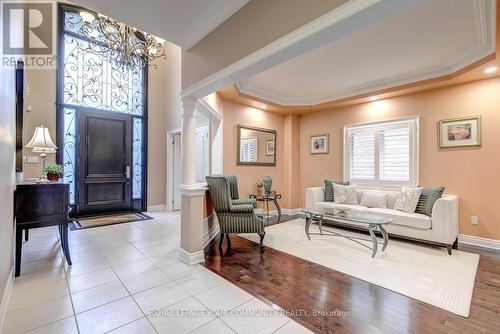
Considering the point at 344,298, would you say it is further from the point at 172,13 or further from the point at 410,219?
the point at 172,13

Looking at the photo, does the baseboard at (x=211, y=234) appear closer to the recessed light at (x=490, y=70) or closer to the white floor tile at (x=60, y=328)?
the white floor tile at (x=60, y=328)

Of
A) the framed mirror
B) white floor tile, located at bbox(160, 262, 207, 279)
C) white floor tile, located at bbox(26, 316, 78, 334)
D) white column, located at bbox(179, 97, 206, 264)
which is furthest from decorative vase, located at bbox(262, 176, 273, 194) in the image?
white floor tile, located at bbox(26, 316, 78, 334)

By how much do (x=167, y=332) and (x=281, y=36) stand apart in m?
2.23

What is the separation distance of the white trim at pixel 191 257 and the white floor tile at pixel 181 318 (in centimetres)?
73

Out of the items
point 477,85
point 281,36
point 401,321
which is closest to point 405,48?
point 477,85

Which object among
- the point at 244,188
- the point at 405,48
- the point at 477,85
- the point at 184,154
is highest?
the point at 405,48

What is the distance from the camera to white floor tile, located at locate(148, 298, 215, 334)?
165 centimetres

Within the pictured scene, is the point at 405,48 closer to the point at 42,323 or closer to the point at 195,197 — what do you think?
the point at 195,197

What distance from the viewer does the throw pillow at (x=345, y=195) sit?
4.39m

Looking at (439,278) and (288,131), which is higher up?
(288,131)

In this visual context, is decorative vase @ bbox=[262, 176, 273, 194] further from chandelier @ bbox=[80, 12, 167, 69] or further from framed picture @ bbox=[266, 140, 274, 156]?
chandelier @ bbox=[80, 12, 167, 69]

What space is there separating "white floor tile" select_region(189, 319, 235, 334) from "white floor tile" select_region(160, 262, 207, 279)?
2.80 feet

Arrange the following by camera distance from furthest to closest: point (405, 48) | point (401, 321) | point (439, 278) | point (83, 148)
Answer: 1. point (83, 148)
2. point (405, 48)
3. point (439, 278)
4. point (401, 321)

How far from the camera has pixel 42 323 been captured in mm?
1687
